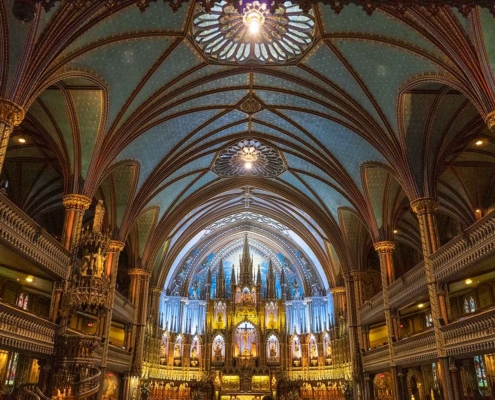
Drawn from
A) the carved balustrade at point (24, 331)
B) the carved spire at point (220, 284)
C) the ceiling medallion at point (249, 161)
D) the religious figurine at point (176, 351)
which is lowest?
the carved balustrade at point (24, 331)

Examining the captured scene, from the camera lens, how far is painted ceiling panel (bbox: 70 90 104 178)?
16.6m

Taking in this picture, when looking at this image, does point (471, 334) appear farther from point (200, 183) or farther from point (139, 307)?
point (139, 307)

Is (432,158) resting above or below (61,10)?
below

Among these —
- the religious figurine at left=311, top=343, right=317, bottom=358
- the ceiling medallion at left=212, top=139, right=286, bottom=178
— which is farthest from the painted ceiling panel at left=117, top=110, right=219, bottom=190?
the religious figurine at left=311, top=343, right=317, bottom=358

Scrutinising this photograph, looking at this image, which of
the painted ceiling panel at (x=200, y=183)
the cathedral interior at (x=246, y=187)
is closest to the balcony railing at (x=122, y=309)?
the cathedral interior at (x=246, y=187)

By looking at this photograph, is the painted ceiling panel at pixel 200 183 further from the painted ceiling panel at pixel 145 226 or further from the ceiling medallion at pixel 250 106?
the ceiling medallion at pixel 250 106

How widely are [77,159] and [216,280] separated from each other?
20607 mm

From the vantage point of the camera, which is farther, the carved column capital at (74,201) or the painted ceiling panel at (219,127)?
the painted ceiling panel at (219,127)

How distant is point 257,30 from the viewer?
1630 centimetres

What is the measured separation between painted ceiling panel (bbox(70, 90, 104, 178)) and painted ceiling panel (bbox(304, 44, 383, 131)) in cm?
816

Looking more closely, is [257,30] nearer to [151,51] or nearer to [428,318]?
[151,51]

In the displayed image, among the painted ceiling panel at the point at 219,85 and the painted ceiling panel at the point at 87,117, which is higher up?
the painted ceiling panel at the point at 219,85

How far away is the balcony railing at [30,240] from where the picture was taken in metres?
12.2

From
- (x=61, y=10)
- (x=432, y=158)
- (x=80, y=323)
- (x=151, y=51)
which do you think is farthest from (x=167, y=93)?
(x=80, y=323)
